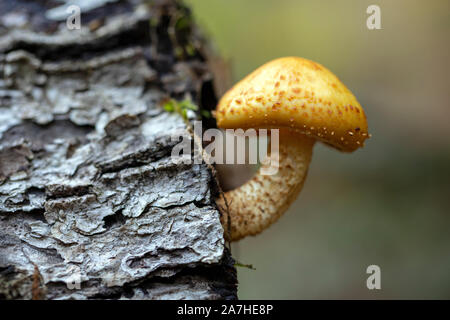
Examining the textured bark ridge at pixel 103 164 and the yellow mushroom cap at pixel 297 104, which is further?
the yellow mushroom cap at pixel 297 104

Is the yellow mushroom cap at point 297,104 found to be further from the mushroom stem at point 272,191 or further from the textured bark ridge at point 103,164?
the textured bark ridge at point 103,164

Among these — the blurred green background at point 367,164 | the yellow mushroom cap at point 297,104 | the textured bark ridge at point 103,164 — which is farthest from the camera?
the blurred green background at point 367,164

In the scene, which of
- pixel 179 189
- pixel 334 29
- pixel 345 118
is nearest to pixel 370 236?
pixel 334 29

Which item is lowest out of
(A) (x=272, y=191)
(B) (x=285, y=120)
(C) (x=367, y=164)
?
(A) (x=272, y=191)

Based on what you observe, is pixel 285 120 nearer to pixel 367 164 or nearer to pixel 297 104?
pixel 297 104

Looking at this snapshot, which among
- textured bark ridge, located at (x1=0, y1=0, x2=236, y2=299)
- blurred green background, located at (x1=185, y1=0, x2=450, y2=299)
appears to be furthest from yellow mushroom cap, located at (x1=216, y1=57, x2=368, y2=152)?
blurred green background, located at (x1=185, y1=0, x2=450, y2=299)

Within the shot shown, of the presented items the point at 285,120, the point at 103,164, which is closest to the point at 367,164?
the point at 285,120

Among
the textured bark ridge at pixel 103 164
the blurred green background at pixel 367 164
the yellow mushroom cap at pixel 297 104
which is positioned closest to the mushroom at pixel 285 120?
the yellow mushroom cap at pixel 297 104
